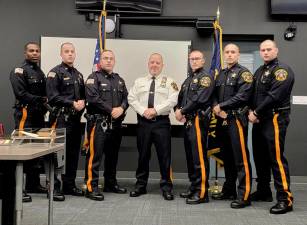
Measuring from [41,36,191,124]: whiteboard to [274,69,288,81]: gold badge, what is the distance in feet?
5.82

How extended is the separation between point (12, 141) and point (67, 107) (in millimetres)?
1596

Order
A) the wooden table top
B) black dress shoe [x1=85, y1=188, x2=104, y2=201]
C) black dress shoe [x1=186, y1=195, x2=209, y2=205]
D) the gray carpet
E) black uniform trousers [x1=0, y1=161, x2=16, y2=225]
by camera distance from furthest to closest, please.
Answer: black dress shoe [x1=85, y1=188, x2=104, y2=201] → black dress shoe [x1=186, y1=195, x2=209, y2=205] → the gray carpet → black uniform trousers [x1=0, y1=161, x2=16, y2=225] → the wooden table top

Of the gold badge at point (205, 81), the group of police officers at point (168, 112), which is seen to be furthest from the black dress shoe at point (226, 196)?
the gold badge at point (205, 81)

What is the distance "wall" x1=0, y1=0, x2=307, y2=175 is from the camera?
5352mm

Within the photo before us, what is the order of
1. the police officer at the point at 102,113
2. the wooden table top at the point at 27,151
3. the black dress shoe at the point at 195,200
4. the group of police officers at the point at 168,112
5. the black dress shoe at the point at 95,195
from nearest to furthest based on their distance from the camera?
the wooden table top at the point at 27,151, the group of police officers at the point at 168,112, the black dress shoe at the point at 195,200, the black dress shoe at the point at 95,195, the police officer at the point at 102,113

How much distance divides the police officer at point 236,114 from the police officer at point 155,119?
0.54 metres

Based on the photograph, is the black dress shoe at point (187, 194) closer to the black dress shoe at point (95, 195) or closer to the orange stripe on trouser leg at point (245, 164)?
the orange stripe on trouser leg at point (245, 164)

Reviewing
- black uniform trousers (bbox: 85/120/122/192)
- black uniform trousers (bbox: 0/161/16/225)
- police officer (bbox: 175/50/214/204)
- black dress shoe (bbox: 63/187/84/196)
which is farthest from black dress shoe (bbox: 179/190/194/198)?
black uniform trousers (bbox: 0/161/16/225)

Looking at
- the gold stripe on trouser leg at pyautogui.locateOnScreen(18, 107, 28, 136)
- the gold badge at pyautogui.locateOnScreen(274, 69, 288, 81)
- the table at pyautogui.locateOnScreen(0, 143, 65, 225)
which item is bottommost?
the table at pyautogui.locateOnScreen(0, 143, 65, 225)

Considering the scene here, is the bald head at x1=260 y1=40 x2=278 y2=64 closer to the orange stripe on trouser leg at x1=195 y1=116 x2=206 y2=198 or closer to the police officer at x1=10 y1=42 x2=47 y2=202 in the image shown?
the orange stripe on trouser leg at x1=195 y1=116 x2=206 y2=198

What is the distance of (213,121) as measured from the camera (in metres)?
4.43

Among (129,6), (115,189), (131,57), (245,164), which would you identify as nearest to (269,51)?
(245,164)

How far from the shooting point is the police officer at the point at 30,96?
4.02 meters

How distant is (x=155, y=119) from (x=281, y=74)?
133 cm
